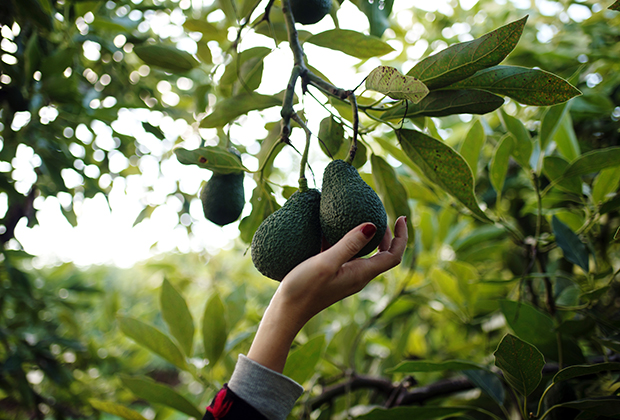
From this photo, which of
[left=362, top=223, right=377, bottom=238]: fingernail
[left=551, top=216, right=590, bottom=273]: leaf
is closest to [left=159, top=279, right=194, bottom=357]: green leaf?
[left=362, top=223, right=377, bottom=238]: fingernail

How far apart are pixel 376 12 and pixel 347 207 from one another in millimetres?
488

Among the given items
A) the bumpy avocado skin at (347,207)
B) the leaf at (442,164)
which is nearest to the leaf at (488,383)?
the leaf at (442,164)

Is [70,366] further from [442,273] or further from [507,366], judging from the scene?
[507,366]

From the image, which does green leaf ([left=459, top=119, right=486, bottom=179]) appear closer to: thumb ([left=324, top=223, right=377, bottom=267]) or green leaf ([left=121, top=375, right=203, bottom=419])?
thumb ([left=324, top=223, right=377, bottom=267])

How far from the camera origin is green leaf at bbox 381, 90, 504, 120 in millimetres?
579

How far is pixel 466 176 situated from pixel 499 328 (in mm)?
927

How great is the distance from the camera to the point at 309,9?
704mm

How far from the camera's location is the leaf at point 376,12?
30.2 inches

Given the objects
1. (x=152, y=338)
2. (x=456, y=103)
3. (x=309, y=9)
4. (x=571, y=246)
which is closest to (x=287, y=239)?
(x=456, y=103)

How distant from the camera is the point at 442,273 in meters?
1.16

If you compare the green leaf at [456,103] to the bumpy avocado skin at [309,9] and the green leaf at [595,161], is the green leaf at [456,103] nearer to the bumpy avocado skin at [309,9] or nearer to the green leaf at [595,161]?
the bumpy avocado skin at [309,9]

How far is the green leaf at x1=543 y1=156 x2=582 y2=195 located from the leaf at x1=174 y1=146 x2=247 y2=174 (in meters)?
0.74

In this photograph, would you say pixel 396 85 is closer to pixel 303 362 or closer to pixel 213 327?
pixel 303 362

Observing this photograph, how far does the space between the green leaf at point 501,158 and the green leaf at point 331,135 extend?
1.43 ft
